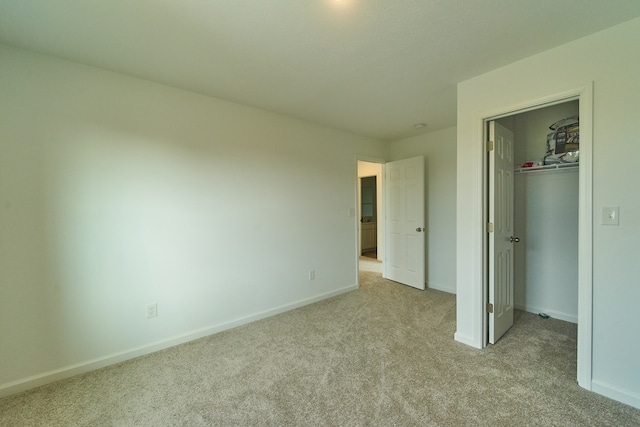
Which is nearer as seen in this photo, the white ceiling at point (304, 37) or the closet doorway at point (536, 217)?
the white ceiling at point (304, 37)

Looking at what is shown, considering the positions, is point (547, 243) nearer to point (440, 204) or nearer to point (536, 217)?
point (536, 217)

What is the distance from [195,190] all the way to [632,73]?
336 cm

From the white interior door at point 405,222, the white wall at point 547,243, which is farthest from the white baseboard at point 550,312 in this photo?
the white interior door at point 405,222

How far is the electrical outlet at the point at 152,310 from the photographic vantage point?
2274mm

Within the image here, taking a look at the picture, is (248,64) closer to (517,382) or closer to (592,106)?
(592,106)

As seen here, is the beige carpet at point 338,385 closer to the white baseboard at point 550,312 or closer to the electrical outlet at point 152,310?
the white baseboard at point 550,312

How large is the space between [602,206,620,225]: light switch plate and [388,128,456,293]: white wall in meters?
2.04

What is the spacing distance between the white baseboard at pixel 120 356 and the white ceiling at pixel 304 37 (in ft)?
7.77

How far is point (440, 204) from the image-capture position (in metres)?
3.87

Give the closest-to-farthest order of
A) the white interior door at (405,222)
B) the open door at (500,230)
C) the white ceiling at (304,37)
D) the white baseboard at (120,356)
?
the white ceiling at (304,37)
the white baseboard at (120,356)
the open door at (500,230)
the white interior door at (405,222)

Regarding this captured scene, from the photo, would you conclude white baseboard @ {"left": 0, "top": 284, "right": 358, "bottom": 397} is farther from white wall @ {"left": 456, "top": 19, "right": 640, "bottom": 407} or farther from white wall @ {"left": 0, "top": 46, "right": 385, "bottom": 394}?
white wall @ {"left": 456, "top": 19, "right": 640, "bottom": 407}

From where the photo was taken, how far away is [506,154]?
2482 millimetres

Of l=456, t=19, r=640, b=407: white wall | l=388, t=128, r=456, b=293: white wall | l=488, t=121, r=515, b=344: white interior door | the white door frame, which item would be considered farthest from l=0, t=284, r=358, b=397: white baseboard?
l=456, t=19, r=640, b=407: white wall

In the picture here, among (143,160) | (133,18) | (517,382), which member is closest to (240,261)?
(143,160)
